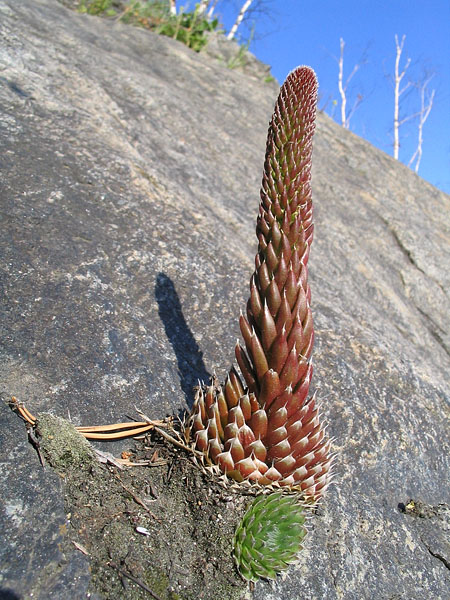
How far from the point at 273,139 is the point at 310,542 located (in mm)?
1859

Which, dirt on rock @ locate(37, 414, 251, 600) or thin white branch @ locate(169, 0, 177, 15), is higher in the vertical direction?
thin white branch @ locate(169, 0, 177, 15)

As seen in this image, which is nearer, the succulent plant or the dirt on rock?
the dirt on rock

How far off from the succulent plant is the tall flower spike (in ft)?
0.45

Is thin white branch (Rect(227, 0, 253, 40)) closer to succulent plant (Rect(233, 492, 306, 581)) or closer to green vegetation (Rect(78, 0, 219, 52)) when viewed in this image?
green vegetation (Rect(78, 0, 219, 52))

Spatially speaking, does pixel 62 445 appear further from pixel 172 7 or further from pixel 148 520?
pixel 172 7

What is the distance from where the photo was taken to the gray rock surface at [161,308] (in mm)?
2232

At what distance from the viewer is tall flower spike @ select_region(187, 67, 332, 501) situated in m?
2.05

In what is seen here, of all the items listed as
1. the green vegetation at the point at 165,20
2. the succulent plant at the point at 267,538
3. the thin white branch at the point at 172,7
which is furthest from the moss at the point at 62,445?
the thin white branch at the point at 172,7

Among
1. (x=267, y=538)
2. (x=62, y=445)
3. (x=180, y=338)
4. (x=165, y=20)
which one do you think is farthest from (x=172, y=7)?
(x=267, y=538)

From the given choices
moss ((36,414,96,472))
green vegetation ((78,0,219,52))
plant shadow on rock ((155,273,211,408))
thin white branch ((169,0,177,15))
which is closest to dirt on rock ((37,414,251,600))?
moss ((36,414,96,472))

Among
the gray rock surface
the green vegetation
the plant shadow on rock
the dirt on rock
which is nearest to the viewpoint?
the dirt on rock

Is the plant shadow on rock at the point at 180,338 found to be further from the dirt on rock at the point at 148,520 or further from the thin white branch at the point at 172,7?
the thin white branch at the point at 172,7

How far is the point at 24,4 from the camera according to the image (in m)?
5.81

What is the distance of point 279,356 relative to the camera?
2.07 meters
